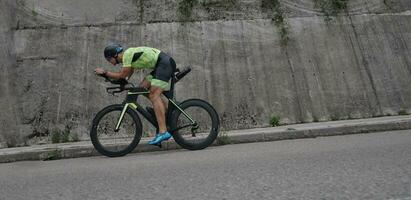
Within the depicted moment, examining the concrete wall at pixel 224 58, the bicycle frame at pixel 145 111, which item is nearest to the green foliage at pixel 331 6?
the concrete wall at pixel 224 58

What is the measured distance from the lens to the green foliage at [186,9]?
10430mm

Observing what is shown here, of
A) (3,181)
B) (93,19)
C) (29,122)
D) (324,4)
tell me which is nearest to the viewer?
(3,181)

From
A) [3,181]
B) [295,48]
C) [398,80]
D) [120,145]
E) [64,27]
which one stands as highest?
[64,27]

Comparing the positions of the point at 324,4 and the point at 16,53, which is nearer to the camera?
the point at 16,53

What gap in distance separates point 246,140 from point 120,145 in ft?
6.79

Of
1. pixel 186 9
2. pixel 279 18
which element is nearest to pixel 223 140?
pixel 186 9

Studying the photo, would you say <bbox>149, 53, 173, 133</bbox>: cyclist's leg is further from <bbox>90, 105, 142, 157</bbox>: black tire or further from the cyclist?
<bbox>90, 105, 142, 157</bbox>: black tire

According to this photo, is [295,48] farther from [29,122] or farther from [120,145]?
[29,122]

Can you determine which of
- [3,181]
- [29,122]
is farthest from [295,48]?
[3,181]

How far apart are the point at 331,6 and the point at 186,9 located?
3415 millimetres

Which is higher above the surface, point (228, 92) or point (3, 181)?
point (228, 92)

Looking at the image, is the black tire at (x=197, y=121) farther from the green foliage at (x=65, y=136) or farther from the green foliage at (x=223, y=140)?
the green foliage at (x=65, y=136)

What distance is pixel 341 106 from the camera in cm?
965

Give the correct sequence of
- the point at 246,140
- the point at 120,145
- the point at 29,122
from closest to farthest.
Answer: the point at 120,145, the point at 246,140, the point at 29,122
